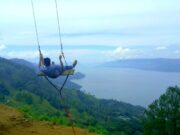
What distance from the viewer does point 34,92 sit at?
105 m

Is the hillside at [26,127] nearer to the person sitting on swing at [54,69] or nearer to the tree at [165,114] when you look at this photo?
the person sitting on swing at [54,69]

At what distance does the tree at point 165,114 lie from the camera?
90.0 feet

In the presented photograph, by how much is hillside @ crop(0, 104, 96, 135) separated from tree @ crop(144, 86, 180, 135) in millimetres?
11597

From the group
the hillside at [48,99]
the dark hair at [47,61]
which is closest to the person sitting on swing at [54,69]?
the dark hair at [47,61]

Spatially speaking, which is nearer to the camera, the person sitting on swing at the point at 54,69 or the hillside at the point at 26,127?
the person sitting on swing at the point at 54,69

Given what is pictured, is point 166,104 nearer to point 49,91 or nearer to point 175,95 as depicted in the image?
point 175,95

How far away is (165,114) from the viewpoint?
91.1ft

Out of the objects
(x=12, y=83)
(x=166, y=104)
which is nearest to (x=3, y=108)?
(x=166, y=104)

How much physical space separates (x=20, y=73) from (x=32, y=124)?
119m

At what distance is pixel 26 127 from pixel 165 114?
44.4 feet

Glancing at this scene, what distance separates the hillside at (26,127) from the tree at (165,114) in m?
11.6

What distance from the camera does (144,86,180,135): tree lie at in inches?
1080

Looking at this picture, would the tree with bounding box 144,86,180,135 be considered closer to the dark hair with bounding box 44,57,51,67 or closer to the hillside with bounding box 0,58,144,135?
the dark hair with bounding box 44,57,51,67

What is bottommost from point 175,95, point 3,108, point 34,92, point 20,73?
point 3,108
